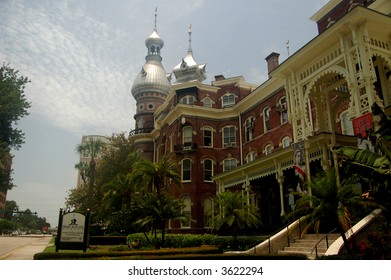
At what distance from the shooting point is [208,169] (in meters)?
30.3

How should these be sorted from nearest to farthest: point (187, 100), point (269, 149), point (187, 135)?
point (269, 149)
point (187, 135)
point (187, 100)

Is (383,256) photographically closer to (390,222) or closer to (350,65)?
(390,222)

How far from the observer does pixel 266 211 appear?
2481cm

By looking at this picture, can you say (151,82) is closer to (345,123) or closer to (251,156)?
(251,156)

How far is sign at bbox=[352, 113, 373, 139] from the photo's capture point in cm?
1188

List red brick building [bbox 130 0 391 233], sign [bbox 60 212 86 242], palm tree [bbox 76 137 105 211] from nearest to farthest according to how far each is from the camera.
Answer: sign [bbox 60 212 86 242] → red brick building [bbox 130 0 391 233] → palm tree [bbox 76 137 105 211]

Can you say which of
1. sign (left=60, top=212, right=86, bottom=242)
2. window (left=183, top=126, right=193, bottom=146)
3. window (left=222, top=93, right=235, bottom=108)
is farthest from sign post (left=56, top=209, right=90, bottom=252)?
window (left=222, top=93, right=235, bottom=108)

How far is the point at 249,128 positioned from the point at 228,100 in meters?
4.58

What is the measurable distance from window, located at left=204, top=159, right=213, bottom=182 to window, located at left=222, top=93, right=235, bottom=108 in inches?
227

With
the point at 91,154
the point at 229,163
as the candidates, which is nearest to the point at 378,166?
the point at 229,163

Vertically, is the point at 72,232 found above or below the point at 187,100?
below

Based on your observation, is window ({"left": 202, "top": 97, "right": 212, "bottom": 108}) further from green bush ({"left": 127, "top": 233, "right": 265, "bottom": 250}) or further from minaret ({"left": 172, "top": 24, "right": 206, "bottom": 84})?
green bush ({"left": 127, "top": 233, "right": 265, "bottom": 250})

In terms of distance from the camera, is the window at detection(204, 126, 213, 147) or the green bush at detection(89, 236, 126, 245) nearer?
the green bush at detection(89, 236, 126, 245)
